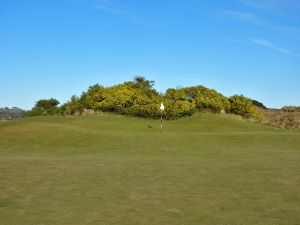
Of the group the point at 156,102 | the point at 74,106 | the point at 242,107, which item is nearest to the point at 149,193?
the point at 156,102

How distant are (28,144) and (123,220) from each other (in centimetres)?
2143

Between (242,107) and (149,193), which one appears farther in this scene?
(242,107)

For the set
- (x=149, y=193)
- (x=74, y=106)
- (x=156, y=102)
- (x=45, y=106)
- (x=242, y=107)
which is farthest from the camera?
(x=45, y=106)

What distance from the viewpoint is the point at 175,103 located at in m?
59.6

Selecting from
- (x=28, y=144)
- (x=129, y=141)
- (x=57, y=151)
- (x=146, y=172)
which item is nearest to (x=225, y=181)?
(x=146, y=172)

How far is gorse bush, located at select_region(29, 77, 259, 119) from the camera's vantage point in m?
58.0

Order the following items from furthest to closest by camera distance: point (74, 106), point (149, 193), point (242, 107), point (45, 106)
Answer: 1. point (45, 106)
2. point (74, 106)
3. point (242, 107)
4. point (149, 193)

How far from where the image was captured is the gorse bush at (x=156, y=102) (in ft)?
190

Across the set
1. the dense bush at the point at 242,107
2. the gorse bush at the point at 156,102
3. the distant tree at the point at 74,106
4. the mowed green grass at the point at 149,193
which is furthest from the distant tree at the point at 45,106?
the mowed green grass at the point at 149,193

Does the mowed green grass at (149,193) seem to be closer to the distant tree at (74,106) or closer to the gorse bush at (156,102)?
the gorse bush at (156,102)

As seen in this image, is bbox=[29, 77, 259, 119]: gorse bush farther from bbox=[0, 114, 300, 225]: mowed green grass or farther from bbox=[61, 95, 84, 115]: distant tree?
bbox=[0, 114, 300, 225]: mowed green grass

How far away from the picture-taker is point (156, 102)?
6088 cm

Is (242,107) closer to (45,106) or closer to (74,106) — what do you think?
(74,106)

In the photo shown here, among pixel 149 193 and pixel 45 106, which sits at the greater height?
pixel 45 106
